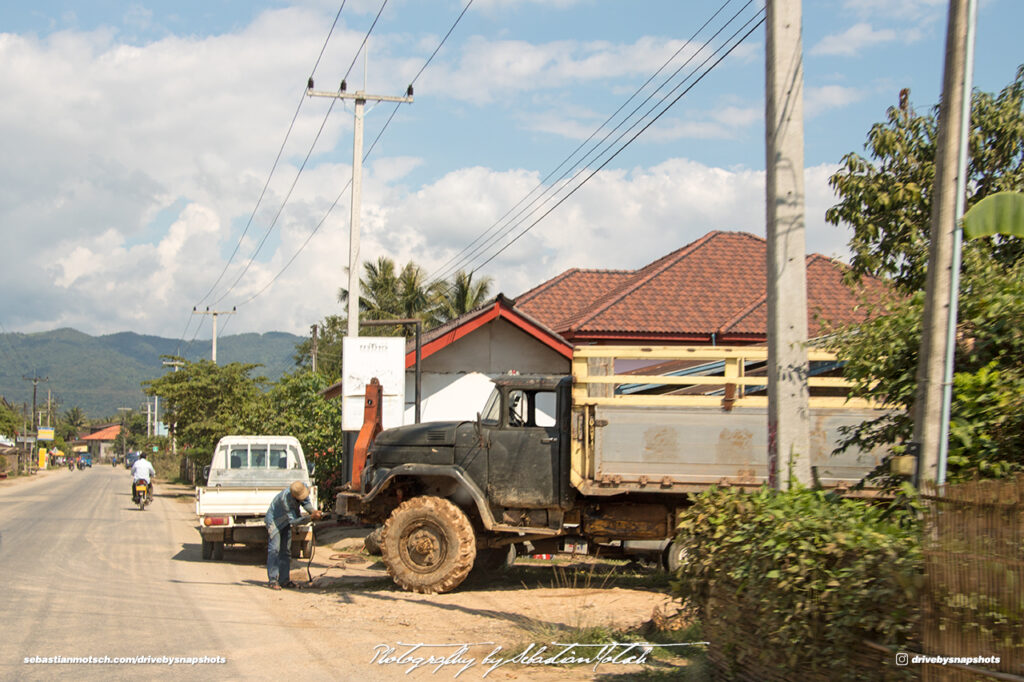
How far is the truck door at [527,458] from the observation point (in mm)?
11445

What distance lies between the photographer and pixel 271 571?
1204 centimetres

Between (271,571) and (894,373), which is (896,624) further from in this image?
(271,571)

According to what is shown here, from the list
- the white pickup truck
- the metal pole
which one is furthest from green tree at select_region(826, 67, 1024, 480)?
the white pickup truck

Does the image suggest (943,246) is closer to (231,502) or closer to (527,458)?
(527,458)

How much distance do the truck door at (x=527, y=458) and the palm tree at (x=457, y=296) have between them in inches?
1206

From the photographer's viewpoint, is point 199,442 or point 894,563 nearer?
point 894,563

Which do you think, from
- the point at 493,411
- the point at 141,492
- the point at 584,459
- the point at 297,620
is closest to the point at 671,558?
the point at 584,459

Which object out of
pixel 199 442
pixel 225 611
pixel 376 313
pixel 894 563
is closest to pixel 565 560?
pixel 225 611

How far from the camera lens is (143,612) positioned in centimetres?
976

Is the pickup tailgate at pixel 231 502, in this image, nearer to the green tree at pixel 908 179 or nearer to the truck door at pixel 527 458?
the truck door at pixel 527 458

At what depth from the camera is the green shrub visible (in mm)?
4645

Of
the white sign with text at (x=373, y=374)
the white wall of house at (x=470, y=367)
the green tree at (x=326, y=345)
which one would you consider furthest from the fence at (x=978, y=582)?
the green tree at (x=326, y=345)

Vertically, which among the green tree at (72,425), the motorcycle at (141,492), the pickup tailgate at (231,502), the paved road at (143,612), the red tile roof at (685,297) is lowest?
the green tree at (72,425)

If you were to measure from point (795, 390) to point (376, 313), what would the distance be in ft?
124
